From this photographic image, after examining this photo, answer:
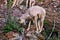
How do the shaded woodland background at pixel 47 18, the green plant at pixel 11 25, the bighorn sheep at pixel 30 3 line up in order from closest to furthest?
the green plant at pixel 11 25
the shaded woodland background at pixel 47 18
the bighorn sheep at pixel 30 3

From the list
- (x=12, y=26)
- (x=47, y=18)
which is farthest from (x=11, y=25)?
(x=47, y=18)

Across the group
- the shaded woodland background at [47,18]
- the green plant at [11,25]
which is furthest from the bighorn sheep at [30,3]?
the green plant at [11,25]

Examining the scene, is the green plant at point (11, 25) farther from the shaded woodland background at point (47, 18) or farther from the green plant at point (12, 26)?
the shaded woodland background at point (47, 18)

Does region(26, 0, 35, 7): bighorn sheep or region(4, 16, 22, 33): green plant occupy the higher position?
region(26, 0, 35, 7): bighorn sheep

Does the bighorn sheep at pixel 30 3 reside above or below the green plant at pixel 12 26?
above

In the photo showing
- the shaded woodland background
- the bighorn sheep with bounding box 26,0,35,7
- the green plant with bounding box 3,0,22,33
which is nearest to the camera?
the green plant with bounding box 3,0,22,33

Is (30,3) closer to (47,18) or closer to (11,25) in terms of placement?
(47,18)

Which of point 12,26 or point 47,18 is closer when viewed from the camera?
point 12,26

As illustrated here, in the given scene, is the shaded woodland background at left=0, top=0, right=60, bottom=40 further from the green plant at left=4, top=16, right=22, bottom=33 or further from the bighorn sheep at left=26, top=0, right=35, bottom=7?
the bighorn sheep at left=26, top=0, right=35, bottom=7

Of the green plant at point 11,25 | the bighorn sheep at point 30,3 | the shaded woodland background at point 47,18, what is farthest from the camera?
the bighorn sheep at point 30,3

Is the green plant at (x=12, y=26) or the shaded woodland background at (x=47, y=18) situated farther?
the shaded woodland background at (x=47, y=18)

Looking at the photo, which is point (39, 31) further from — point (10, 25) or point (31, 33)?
point (10, 25)

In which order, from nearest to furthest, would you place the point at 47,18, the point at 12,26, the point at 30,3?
the point at 12,26 < the point at 47,18 < the point at 30,3

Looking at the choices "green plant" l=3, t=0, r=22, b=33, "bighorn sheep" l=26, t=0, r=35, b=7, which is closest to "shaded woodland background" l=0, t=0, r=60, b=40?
"green plant" l=3, t=0, r=22, b=33
